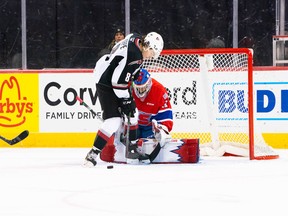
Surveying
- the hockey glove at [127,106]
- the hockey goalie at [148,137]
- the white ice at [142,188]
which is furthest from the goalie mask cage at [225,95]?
the hockey glove at [127,106]

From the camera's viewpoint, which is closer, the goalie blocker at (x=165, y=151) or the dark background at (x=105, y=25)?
the goalie blocker at (x=165, y=151)

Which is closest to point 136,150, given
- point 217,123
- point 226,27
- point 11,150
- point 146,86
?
point 146,86

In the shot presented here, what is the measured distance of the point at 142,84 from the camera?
6.29 metres

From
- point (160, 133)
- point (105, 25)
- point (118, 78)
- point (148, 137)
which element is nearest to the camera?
point (118, 78)

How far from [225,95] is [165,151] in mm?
1126

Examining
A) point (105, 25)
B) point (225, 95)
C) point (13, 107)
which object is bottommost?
point (13, 107)

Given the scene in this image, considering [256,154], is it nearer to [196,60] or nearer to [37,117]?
[196,60]

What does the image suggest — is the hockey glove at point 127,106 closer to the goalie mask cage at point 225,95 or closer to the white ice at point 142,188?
the white ice at point 142,188

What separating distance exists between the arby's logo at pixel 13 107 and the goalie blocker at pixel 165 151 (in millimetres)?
1791

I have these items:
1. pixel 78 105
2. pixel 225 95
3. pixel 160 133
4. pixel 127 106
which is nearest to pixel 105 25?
pixel 78 105

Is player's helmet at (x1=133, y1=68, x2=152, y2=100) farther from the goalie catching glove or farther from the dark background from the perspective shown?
the dark background

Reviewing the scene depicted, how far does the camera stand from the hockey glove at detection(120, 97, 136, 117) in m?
5.81

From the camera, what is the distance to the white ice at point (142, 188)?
3.97m

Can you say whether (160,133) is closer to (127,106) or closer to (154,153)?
(154,153)
